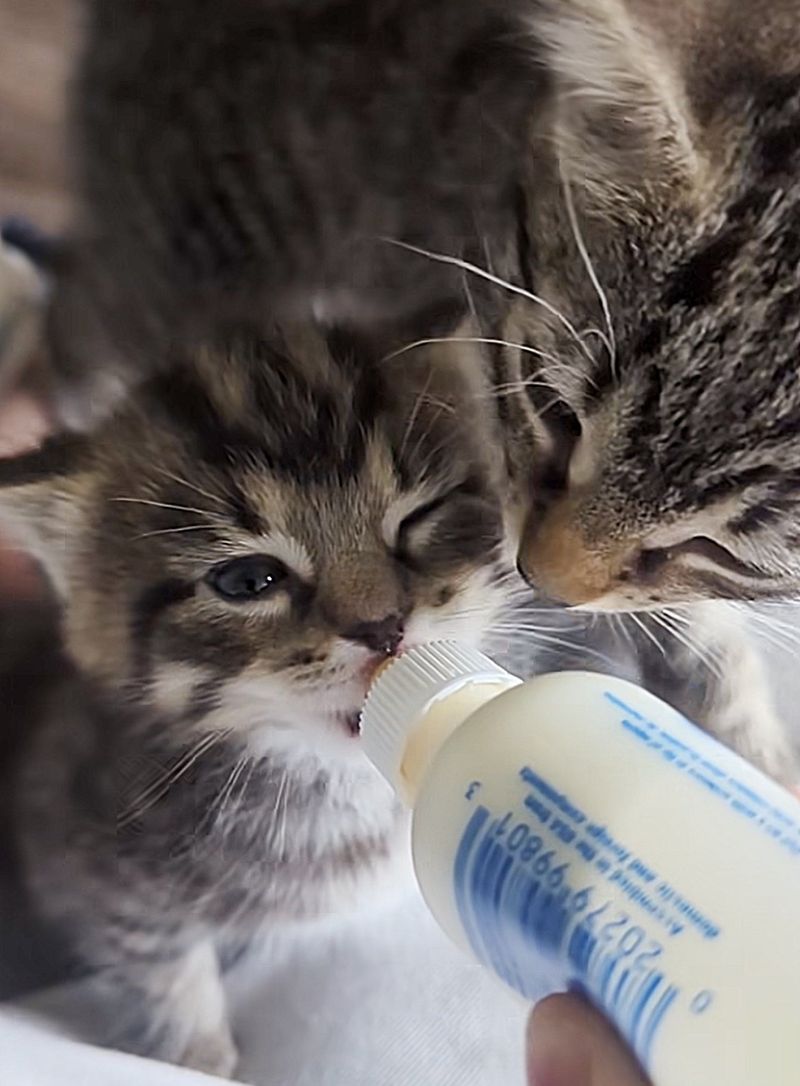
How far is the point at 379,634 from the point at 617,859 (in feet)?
0.70

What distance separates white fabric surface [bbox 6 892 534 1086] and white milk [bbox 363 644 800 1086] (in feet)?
1.00

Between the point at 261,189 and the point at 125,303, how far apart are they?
15 cm

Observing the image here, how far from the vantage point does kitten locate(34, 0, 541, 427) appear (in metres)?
0.80

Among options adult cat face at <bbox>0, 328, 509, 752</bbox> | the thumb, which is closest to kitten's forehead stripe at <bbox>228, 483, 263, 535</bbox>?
adult cat face at <bbox>0, 328, 509, 752</bbox>

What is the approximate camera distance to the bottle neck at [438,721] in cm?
54

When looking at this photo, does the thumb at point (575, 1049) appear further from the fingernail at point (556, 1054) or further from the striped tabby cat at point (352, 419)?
the striped tabby cat at point (352, 419)

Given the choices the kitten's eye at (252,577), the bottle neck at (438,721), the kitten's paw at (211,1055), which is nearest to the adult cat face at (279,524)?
the kitten's eye at (252,577)

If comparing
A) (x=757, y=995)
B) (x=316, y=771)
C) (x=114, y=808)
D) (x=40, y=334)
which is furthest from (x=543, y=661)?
(x=40, y=334)

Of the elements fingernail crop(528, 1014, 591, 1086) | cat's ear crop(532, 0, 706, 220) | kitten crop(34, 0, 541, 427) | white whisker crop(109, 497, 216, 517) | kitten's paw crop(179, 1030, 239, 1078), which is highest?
cat's ear crop(532, 0, 706, 220)

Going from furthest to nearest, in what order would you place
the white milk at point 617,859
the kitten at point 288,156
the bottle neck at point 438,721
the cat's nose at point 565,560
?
1. the kitten at point 288,156
2. the cat's nose at point 565,560
3. the bottle neck at point 438,721
4. the white milk at point 617,859

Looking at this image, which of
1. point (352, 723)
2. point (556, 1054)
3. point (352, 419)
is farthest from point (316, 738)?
point (556, 1054)

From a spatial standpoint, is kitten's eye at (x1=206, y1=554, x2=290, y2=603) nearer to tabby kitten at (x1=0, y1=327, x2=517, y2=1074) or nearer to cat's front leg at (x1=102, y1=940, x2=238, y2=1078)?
tabby kitten at (x1=0, y1=327, x2=517, y2=1074)

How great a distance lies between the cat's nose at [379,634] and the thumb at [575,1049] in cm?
20

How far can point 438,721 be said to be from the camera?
542mm
